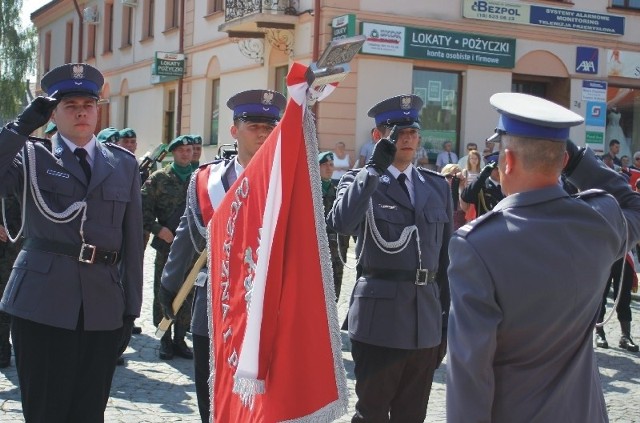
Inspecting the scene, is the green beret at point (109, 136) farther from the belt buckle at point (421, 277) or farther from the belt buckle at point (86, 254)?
the belt buckle at point (421, 277)

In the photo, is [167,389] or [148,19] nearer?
[167,389]

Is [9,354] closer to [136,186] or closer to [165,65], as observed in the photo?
[136,186]

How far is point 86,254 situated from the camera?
4492 mm

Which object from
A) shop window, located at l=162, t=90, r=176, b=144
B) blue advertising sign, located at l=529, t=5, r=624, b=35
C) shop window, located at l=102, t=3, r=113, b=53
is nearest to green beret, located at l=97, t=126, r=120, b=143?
blue advertising sign, located at l=529, t=5, r=624, b=35

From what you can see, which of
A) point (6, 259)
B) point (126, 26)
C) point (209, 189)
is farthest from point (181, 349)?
point (126, 26)

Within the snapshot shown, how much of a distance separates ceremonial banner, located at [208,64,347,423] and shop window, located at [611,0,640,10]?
20.7 metres

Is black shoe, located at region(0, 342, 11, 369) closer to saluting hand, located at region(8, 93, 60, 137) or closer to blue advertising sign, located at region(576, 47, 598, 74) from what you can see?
saluting hand, located at region(8, 93, 60, 137)

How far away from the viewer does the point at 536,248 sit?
2795 millimetres

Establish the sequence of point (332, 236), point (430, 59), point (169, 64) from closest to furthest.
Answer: point (332, 236), point (430, 59), point (169, 64)

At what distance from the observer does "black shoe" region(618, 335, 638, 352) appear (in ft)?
31.3

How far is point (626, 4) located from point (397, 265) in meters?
20.1

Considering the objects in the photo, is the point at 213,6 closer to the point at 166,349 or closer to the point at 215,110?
the point at 215,110

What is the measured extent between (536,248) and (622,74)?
69.0 ft

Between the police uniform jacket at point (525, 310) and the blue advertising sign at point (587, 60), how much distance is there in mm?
20086
